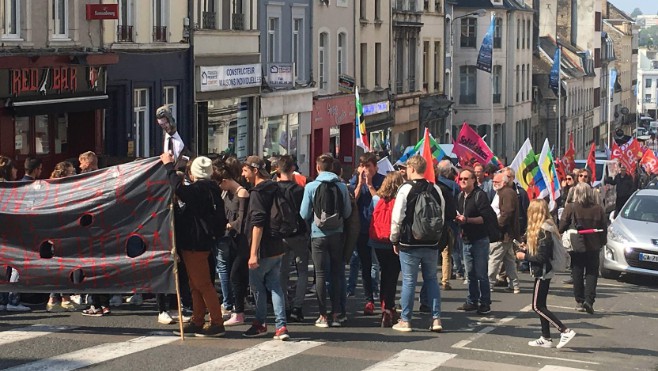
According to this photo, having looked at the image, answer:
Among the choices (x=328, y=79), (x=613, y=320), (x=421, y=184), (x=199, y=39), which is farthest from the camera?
(x=328, y=79)

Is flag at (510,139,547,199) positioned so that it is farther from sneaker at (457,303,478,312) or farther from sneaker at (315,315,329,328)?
sneaker at (315,315,329,328)

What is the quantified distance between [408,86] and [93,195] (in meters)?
38.0

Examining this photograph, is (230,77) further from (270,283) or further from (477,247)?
(270,283)

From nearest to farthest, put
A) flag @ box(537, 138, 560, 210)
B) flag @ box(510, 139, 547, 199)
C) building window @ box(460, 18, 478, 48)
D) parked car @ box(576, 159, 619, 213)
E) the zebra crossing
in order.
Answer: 1. the zebra crossing
2. flag @ box(510, 139, 547, 199)
3. flag @ box(537, 138, 560, 210)
4. parked car @ box(576, 159, 619, 213)
5. building window @ box(460, 18, 478, 48)

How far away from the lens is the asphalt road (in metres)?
11.6

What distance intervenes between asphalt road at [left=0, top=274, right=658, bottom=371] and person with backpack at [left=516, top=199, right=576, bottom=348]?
183 mm

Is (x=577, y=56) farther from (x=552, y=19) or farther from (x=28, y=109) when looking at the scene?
(x=28, y=109)

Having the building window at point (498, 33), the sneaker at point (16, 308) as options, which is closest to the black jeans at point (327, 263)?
the sneaker at point (16, 308)

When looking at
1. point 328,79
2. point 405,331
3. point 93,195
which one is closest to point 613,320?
point 405,331

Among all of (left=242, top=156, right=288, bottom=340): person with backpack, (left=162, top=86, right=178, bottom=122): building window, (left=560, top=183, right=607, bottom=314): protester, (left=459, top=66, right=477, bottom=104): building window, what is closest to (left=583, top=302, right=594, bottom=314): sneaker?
(left=560, top=183, right=607, bottom=314): protester

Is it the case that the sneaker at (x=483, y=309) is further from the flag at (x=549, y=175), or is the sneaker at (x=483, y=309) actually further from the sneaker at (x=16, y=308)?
the flag at (x=549, y=175)

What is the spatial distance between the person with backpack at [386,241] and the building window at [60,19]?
1148 cm

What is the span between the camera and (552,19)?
88.8 m

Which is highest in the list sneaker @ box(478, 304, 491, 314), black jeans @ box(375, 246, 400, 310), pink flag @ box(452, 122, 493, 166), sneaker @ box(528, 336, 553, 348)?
pink flag @ box(452, 122, 493, 166)
